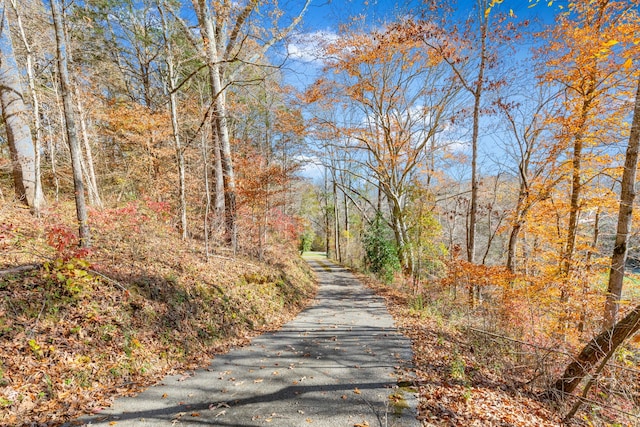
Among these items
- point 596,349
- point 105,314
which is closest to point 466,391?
point 596,349

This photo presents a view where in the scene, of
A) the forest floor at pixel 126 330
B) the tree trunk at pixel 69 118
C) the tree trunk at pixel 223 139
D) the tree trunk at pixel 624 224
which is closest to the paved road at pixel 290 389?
the forest floor at pixel 126 330

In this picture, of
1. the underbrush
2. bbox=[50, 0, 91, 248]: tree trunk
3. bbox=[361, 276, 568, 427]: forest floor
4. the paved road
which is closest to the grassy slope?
the paved road

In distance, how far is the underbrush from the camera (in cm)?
385

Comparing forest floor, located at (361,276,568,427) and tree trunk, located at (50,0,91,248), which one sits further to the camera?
tree trunk, located at (50,0,91,248)

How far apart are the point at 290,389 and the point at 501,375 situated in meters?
4.16

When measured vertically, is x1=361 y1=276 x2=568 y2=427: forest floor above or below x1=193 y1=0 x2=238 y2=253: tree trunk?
below

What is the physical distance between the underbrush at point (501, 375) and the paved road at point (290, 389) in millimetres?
570

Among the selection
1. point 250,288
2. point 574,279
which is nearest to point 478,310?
point 574,279

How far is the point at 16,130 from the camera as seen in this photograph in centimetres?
690

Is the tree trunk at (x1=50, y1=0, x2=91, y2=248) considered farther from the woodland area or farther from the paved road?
the paved road

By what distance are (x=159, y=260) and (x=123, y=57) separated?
13.3 metres

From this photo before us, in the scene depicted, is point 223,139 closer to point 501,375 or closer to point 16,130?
point 16,130

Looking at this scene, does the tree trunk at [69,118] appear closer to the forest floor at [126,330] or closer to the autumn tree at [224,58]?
the forest floor at [126,330]

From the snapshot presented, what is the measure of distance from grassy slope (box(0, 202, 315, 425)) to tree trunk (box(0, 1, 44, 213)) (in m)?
0.55
